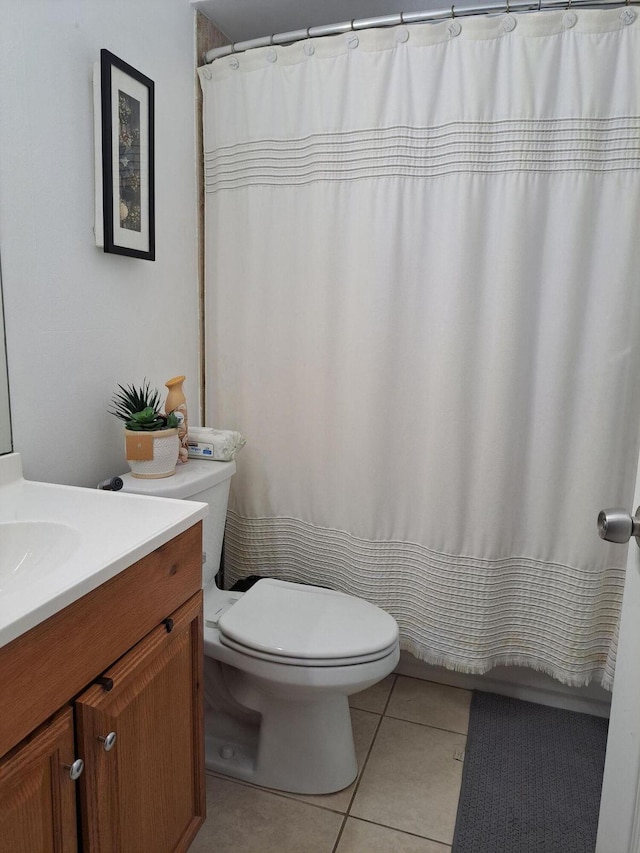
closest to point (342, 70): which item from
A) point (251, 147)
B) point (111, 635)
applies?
point (251, 147)

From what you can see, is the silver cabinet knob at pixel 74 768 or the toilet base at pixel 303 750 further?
the toilet base at pixel 303 750

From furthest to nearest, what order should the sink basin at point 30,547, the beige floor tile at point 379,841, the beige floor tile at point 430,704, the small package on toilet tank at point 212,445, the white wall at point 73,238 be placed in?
the beige floor tile at point 430,704 < the small package on toilet tank at point 212,445 < the beige floor tile at point 379,841 < the white wall at point 73,238 < the sink basin at point 30,547

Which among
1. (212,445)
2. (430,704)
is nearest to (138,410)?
(212,445)

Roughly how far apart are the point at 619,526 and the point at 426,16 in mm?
1518

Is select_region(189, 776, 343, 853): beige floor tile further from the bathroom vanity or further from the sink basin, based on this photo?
the sink basin

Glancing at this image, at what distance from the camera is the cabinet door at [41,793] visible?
0.79m

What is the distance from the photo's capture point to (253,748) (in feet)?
5.59

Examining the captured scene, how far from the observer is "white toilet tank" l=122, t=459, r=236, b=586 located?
1512mm

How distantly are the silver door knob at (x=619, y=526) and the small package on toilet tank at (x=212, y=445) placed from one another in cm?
112

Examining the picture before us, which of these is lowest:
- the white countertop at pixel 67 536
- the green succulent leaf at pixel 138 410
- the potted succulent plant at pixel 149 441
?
the white countertop at pixel 67 536

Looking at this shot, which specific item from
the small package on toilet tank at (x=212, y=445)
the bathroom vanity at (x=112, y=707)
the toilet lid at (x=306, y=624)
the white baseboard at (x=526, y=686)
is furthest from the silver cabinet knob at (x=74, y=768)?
the white baseboard at (x=526, y=686)

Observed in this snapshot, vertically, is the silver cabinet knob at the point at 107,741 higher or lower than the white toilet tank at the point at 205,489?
lower

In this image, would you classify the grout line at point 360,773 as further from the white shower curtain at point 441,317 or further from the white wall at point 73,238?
the white wall at point 73,238

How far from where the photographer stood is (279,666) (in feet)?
4.77
